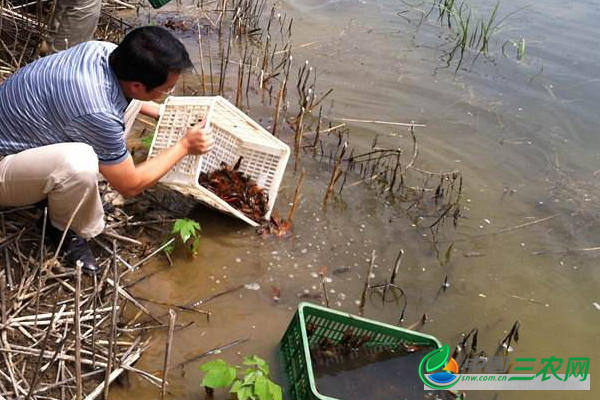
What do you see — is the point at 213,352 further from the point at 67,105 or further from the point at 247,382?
the point at 67,105

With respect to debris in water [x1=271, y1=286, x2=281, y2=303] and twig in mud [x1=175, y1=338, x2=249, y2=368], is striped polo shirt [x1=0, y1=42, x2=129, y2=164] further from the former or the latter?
debris in water [x1=271, y1=286, x2=281, y2=303]

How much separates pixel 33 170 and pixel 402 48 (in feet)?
16.4

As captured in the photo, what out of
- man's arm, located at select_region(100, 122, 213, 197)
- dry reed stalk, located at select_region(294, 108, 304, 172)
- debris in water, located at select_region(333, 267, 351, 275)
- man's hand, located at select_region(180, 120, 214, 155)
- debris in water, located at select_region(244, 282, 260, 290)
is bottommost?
debris in water, located at select_region(244, 282, 260, 290)

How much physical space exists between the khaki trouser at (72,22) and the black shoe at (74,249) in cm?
189

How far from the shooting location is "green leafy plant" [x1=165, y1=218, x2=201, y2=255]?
3.47m

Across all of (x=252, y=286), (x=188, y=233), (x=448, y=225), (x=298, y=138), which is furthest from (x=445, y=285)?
(x=188, y=233)

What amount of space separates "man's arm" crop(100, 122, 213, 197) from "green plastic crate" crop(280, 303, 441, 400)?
1.05 m

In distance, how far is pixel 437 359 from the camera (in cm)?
300

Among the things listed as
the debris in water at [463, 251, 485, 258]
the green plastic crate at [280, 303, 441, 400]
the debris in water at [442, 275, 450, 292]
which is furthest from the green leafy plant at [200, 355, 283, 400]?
the debris in water at [463, 251, 485, 258]

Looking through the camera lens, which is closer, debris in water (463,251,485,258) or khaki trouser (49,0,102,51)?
debris in water (463,251,485,258)

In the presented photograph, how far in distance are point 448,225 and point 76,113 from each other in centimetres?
269

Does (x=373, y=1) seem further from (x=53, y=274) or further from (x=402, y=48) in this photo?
(x=53, y=274)

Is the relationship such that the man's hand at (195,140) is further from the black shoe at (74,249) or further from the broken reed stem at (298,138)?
the broken reed stem at (298,138)

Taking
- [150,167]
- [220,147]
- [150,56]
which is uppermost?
[150,56]
